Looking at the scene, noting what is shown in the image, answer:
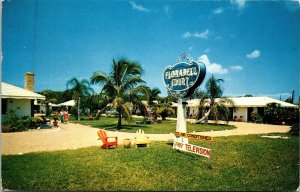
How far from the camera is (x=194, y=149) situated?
8.37 m

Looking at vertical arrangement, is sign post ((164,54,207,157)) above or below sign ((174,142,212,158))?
above

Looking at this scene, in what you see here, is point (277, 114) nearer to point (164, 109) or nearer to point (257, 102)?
point (257, 102)

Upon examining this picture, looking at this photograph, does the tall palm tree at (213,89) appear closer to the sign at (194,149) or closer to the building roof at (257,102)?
the building roof at (257,102)

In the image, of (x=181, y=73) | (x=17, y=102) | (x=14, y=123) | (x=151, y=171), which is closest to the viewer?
(x=151, y=171)

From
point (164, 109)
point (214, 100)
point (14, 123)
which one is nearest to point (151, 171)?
point (14, 123)

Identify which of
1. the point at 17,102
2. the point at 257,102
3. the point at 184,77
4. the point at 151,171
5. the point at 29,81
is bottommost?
the point at 151,171

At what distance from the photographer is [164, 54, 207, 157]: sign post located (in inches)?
392

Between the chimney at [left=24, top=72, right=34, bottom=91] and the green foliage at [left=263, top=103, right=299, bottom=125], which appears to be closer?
the chimney at [left=24, top=72, right=34, bottom=91]

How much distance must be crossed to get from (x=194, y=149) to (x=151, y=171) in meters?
Answer: 1.75

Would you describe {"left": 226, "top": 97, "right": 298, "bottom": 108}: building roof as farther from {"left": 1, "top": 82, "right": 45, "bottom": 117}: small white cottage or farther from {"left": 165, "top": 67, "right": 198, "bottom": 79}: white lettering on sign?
{"left": 1, "top": 82, "right": 45, "bottom": 117}: small white cottage

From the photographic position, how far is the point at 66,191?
6.17m

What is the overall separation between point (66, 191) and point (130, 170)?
1.83m

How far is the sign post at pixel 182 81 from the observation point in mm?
9961

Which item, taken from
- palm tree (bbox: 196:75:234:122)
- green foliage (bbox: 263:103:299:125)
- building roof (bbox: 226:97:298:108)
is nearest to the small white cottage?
palm tree (bbox: 196:75:234:122)
